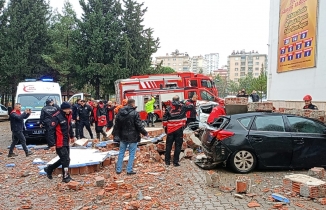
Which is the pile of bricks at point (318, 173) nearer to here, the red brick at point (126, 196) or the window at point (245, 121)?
the window at point (245, 121)

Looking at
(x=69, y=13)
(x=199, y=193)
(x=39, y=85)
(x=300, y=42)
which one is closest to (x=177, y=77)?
(x=300, y=42)

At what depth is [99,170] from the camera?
7.63 m

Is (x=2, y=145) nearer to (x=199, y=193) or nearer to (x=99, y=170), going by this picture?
(x=99, y=170)

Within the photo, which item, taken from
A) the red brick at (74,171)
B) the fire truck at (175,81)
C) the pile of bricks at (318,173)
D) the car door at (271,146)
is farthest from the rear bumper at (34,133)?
the pile of bricks at (318,173)

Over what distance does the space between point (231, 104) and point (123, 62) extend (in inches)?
868

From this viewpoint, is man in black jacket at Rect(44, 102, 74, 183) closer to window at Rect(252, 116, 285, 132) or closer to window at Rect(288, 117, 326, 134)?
window at Rect(252, 116, 285, 132)

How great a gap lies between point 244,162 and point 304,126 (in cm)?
177

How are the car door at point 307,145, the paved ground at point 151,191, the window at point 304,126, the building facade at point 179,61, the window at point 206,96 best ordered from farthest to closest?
the building facade at point 179,61 → the window at point 206,96 → the window at point 304,126 → the car door at point 307,145 → the paved ground at point 151,191

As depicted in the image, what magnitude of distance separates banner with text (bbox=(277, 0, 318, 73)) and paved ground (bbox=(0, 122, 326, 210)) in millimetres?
10624

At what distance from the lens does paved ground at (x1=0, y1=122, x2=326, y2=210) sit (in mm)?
5082

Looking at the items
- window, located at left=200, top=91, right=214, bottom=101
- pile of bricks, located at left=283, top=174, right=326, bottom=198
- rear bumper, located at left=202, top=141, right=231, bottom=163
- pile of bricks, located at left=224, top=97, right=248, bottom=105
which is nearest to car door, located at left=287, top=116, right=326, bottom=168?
pile of bricks, located at left=283, top=174, right=326, bottom=198

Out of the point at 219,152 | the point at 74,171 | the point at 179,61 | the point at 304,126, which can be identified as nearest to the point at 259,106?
the point at 304,126

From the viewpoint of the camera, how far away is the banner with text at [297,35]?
1527 cm

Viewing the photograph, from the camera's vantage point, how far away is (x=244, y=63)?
136000mm
